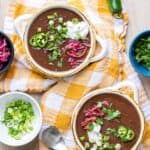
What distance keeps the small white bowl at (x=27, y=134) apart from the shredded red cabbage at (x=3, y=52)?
8cm

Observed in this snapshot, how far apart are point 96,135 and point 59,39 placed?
10.5 inches

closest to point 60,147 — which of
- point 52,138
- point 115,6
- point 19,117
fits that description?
point 52,138

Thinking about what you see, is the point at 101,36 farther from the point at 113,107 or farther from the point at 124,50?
the point at 113,107

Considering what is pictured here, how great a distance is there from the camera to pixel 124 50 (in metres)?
1.95

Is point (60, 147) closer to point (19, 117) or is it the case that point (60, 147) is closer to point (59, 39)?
point (19, 117)

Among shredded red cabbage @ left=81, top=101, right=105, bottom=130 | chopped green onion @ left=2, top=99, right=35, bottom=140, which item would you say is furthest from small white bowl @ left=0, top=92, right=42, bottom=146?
shredded red cabbage @ left=81, top=101, right=105, bottom=130

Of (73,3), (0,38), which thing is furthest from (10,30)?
(73,3)

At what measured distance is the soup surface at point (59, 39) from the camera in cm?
188

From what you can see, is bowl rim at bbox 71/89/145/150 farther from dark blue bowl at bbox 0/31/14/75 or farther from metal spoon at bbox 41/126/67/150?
dark blue bowl at bbox 0/31/14/75

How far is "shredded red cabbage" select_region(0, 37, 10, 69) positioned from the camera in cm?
188

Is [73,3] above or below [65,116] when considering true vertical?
above

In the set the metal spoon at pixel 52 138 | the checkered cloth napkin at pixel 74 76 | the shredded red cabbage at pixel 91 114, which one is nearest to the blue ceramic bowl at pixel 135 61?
the checkered cloth napkin at pixel 74 76

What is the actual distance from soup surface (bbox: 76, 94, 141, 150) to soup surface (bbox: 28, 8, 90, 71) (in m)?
0.12

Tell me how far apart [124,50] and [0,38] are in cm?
33
